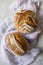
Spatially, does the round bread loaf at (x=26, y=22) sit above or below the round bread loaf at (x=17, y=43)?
above

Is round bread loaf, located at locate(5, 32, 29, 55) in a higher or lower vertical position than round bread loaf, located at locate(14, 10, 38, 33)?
lower

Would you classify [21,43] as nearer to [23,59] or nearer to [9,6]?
[23,59]
